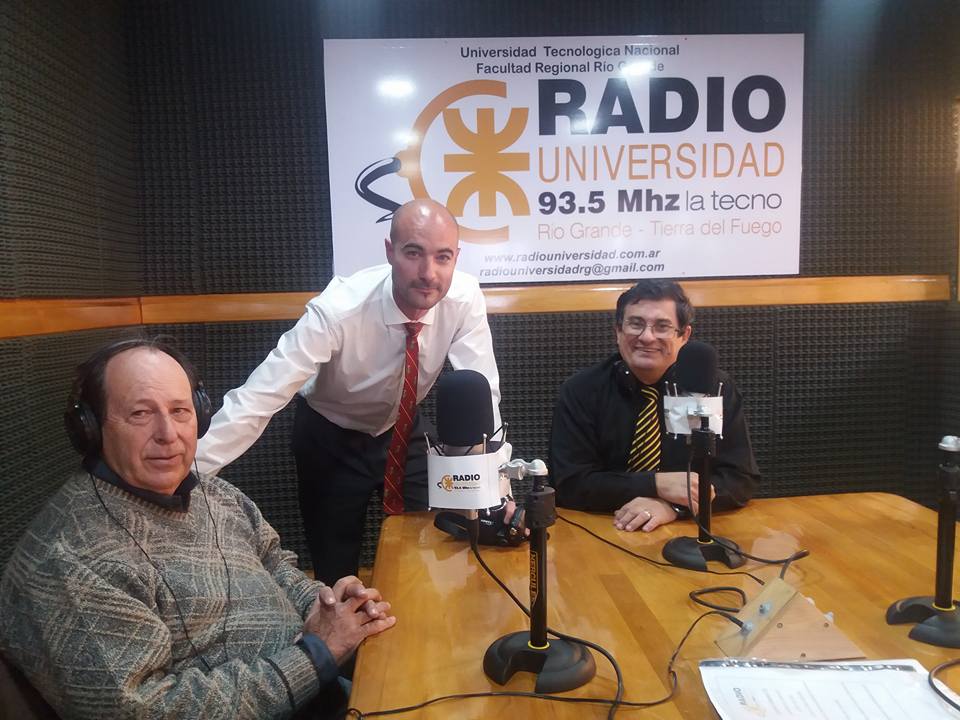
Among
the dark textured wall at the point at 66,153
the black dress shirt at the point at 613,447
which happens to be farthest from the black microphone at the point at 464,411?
the dark textured wall at the point at 66,153

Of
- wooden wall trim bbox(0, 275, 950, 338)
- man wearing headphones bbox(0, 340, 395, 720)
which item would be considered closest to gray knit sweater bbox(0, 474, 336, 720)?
man wearing headphones bbox(0, 340, 395, 720)

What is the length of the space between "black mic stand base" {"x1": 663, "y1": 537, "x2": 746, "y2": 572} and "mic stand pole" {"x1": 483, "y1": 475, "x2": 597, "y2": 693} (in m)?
0.51

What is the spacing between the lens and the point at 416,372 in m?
2.59

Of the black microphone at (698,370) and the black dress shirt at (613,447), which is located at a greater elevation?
the black microphone at (698,370)

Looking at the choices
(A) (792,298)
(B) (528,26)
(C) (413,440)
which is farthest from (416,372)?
(A) (792,298)

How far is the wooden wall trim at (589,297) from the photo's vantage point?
3578mm

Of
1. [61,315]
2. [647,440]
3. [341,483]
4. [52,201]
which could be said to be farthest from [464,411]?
[52,201]

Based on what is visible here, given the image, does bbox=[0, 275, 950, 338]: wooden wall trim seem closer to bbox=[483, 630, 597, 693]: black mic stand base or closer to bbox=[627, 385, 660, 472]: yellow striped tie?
bbox=[627, 385, 660, 472]: yellow striped tie

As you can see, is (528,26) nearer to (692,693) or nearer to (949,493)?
(949,493)

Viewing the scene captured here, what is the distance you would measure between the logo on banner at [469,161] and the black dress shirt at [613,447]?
1416 millimetres

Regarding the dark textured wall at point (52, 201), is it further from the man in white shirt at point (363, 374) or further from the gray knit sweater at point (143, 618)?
the gray knit sweater at point (143, 618)

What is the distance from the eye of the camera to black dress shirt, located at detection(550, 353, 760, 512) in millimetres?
2076

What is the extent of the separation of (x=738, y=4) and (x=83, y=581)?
12.7 feet

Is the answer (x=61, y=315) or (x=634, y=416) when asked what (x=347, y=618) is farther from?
(x=61, y=315)
